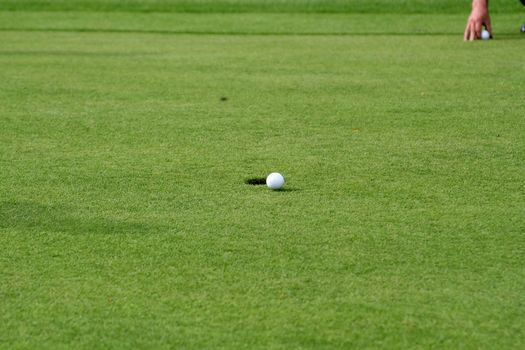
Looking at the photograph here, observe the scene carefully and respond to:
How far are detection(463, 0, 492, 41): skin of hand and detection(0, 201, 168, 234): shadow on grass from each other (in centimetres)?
743

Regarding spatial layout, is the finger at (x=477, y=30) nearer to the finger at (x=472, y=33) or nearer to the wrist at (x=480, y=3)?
the finger at (x=472, y=33)

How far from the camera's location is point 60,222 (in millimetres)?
4195

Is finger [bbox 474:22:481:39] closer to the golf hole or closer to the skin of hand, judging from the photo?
the skin of hand

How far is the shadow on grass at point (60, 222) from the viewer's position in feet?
13.4

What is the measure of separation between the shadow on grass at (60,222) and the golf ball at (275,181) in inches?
30.5

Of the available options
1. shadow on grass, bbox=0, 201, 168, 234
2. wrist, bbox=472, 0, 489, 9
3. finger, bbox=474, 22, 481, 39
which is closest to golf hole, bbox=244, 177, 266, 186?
shadow on grass, bbox=0, 201, 168, 234

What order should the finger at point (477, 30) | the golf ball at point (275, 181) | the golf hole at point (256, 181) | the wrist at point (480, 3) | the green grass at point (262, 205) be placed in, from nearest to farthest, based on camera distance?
the green grass at point (262, 205) < the golf ball at point (275, 181) < the golf hole at point (256, 181) < the wrist at point (480, 3) < the finger at point (477, 30)

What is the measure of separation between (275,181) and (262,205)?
0.31 metres

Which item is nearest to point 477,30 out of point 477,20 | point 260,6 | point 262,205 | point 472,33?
point 472,33

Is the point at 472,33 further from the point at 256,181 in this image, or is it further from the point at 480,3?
the point at 256,181

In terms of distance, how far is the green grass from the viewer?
312 centimetres

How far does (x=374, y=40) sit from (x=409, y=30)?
45.0 inches

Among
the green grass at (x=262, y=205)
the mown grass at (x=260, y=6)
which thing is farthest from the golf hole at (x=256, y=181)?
the mown grass at (x=260, y=6)

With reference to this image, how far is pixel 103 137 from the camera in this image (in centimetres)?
605
